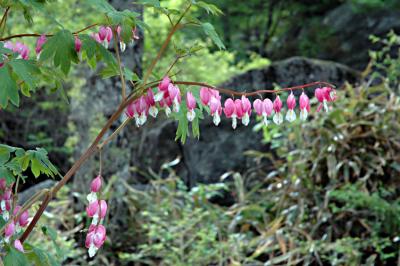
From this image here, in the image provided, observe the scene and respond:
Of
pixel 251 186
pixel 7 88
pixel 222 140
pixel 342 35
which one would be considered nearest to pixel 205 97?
pixel 7 88

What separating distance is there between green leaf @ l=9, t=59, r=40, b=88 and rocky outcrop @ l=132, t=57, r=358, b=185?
14.6 feet

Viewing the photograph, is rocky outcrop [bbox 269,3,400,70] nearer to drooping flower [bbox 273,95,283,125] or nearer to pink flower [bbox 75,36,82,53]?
drooping flower [bbox 273,95,283,125]

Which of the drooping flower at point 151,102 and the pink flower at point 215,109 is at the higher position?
the drooping flower at point 151,102

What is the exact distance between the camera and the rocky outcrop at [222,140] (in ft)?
20.1

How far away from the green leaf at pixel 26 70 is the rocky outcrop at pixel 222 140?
4.46 m

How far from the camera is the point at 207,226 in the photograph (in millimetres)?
4906

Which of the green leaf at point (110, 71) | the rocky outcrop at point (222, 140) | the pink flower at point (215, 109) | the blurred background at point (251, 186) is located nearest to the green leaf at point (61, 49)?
the green leaf at point (110, 71)

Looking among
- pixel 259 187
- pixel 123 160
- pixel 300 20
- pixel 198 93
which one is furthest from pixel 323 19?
pixel 198 93

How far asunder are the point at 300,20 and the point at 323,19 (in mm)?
452

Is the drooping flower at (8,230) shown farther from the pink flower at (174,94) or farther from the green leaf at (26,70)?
the pink flower at (174,94)

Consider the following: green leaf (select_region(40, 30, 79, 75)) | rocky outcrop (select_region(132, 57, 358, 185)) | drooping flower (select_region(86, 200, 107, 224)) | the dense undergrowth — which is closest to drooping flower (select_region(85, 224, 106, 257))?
drooping flower (select_region(86, 200, 107, 224))

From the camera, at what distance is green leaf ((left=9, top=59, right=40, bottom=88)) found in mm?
1607

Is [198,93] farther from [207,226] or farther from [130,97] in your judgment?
[207,226]

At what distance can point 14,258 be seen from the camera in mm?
1680
